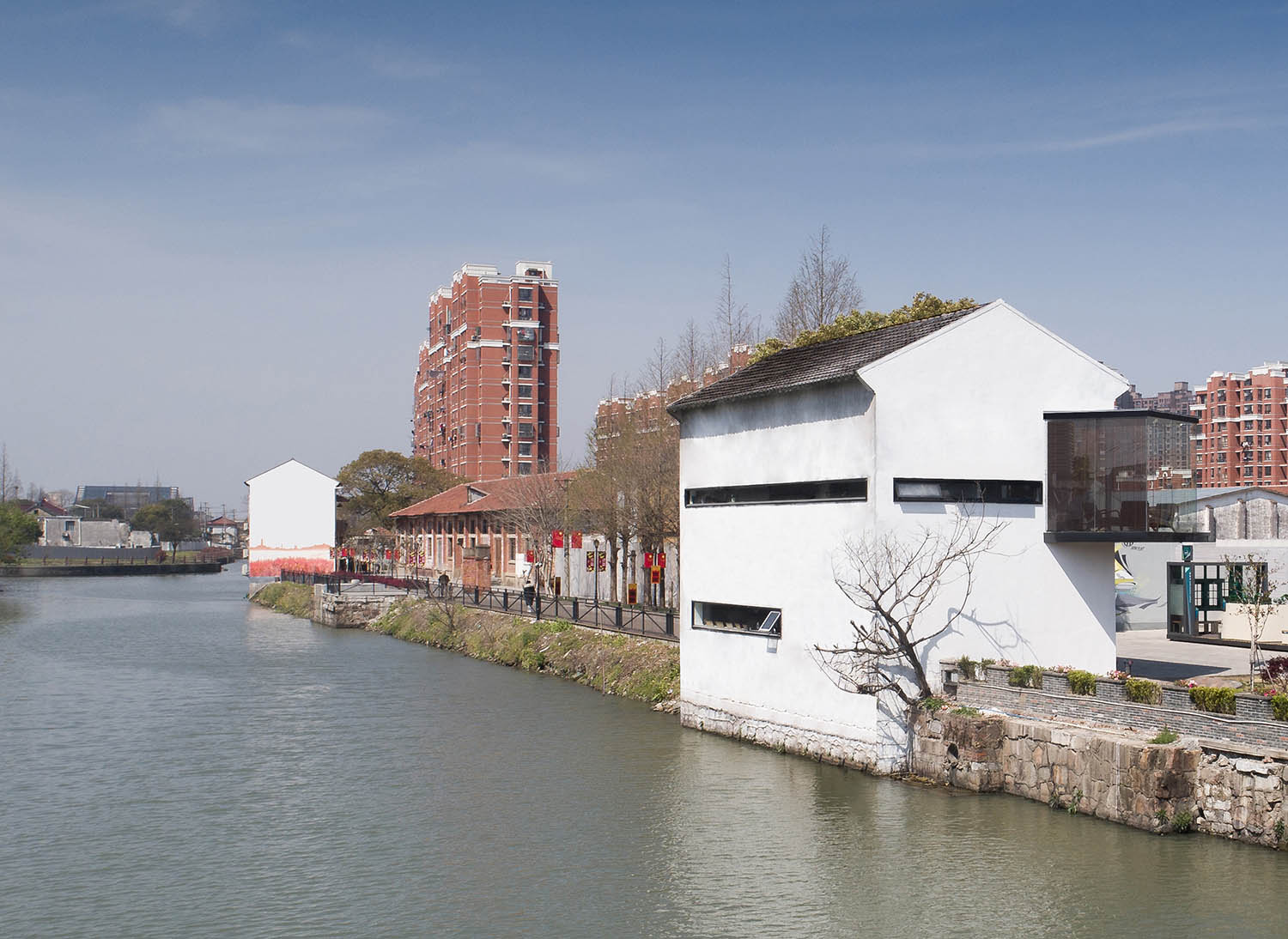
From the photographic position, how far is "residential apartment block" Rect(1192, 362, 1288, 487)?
141 meters

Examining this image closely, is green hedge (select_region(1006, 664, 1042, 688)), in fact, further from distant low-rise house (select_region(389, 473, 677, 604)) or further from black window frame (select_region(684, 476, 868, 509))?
distant low-rise house (select_region(389, 473, 677, 604))

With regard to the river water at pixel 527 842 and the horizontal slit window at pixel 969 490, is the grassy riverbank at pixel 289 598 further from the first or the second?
the horizontal slit window at pixel 969 490

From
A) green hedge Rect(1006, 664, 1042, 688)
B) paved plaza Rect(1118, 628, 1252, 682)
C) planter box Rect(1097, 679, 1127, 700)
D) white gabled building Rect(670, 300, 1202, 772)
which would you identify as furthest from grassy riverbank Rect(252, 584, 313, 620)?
planter box Rect(1097, 679, 1127, 700)

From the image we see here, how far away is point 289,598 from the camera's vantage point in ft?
258

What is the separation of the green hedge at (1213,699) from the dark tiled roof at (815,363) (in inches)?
340

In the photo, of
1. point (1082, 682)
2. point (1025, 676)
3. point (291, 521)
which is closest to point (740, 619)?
point (1025, 676)

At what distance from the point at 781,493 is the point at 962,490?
414 cm

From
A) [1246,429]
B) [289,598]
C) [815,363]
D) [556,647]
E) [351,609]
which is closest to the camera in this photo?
[815,363]

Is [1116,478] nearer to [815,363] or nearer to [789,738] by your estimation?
[815,363]

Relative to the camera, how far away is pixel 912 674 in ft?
76.9

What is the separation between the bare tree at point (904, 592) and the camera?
907 inches

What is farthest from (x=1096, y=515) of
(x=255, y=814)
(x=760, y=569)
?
(x=255, y=814)

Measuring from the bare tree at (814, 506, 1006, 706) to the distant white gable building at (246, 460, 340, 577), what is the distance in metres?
79.3

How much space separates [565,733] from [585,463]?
1080 inches
